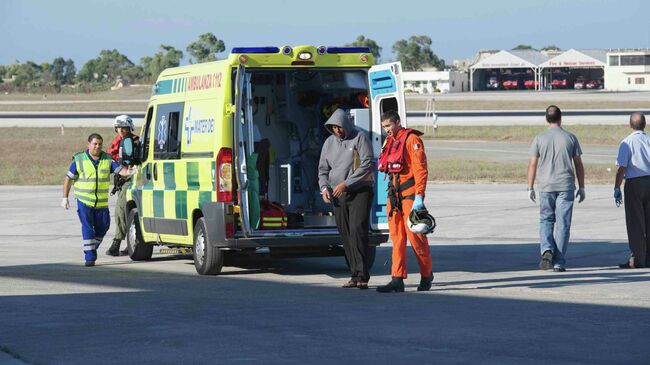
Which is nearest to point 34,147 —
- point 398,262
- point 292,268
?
point 292,268

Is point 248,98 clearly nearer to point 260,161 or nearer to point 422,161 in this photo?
point 260,161

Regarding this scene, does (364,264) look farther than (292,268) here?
No

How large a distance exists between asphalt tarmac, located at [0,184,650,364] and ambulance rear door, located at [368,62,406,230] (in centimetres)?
76

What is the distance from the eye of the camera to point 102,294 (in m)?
12.9

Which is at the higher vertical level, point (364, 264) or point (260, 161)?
point (260, 161)

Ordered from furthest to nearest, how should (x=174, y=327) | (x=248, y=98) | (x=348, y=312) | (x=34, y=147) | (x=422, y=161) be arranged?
(x=34, y=147), (x=248, y=98), (x=422, y=161), (x=348, y=312), (x=174, y=327)

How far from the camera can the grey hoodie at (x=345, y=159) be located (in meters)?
13.3

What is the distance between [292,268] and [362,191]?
9.08 ft

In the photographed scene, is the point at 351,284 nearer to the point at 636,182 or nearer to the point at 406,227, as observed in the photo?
the point at 406,227

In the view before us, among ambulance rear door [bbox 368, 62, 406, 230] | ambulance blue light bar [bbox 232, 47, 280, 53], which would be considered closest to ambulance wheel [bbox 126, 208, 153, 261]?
ambulance rear door [bbox 368, 62, 406, 230]

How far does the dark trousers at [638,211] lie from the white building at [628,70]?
13412cm

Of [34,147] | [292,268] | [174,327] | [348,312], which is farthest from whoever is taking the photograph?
[34,147]

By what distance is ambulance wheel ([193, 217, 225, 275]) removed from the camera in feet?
47.2

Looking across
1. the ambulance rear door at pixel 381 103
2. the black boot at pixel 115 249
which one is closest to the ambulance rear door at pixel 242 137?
the ambulance rear door at pixel 381 103
